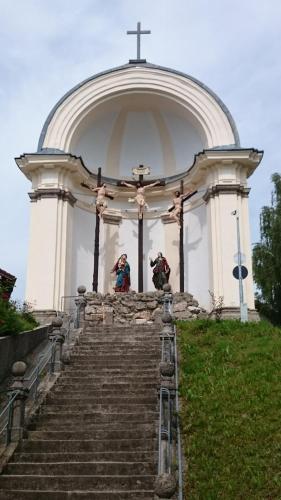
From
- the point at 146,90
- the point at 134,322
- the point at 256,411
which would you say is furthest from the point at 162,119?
the point at 256,411

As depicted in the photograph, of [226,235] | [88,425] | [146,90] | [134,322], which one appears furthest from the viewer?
[146,90]

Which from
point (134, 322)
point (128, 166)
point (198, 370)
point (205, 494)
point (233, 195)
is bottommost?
point (205, 494)

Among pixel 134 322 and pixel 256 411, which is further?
pixel 134 322

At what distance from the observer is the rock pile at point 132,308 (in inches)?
632

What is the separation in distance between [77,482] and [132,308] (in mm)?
9362

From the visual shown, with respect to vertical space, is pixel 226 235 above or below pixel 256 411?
above

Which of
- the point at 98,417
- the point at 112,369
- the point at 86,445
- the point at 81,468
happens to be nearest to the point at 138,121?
the point at 112,369

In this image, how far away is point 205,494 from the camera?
6473 mm

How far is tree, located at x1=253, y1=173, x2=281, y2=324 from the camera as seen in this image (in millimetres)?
23547

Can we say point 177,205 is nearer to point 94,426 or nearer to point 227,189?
point 227,189

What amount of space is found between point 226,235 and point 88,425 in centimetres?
1060

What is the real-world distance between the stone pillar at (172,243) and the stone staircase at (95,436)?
8.94 meters

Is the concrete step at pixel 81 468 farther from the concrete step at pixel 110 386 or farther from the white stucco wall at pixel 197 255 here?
the white stucco wall at pixel 197 255

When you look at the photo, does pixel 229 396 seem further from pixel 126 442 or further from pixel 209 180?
pixel 209 180
